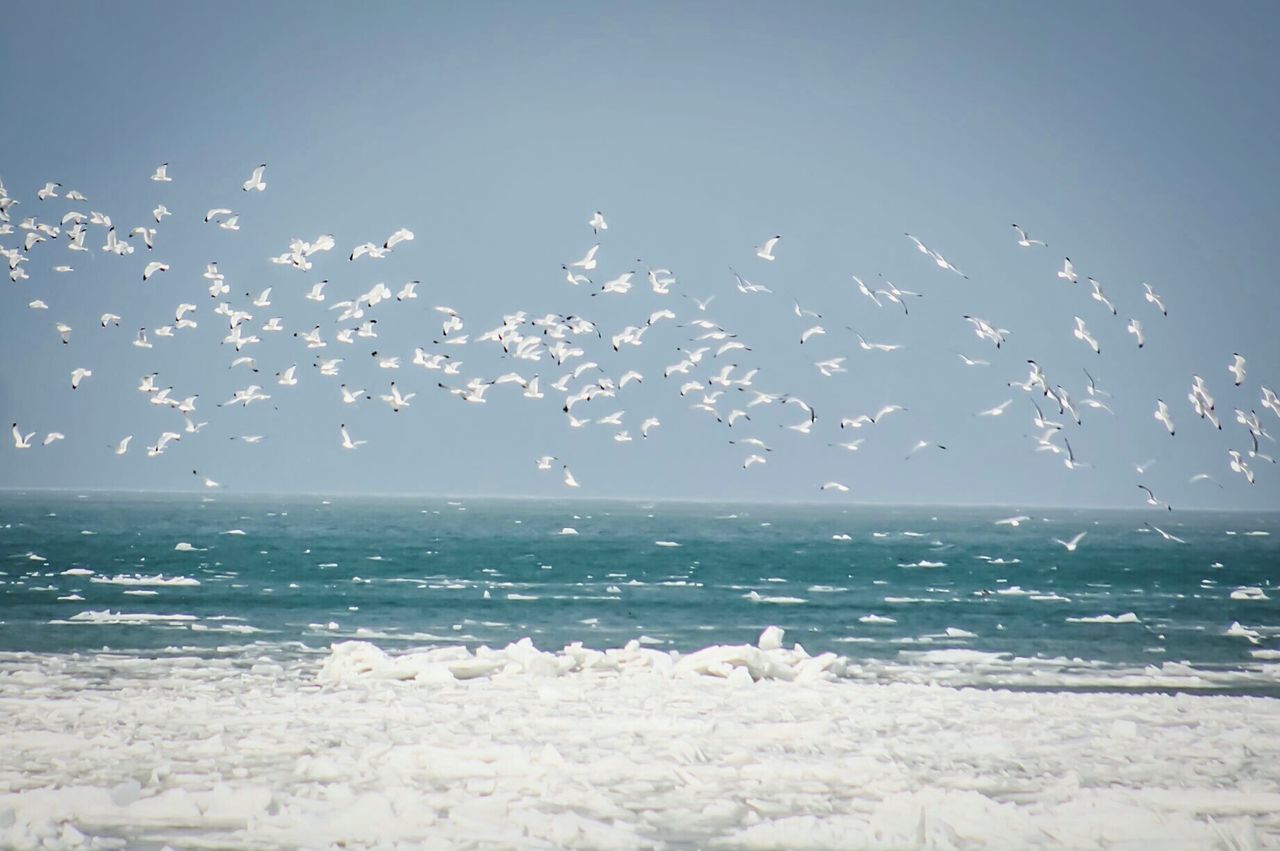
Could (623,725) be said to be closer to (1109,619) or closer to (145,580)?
(1109,619)

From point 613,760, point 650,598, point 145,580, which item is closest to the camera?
point 613,760

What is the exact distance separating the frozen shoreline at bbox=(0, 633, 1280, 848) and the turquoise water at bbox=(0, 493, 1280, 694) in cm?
682

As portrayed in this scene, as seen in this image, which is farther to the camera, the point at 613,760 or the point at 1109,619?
the point at 1109,619

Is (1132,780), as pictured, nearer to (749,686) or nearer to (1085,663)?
(749,686)

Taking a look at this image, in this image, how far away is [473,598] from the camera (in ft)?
150

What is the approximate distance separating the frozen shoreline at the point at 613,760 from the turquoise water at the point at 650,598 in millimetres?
6817

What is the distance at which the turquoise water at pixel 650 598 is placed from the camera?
3166cm

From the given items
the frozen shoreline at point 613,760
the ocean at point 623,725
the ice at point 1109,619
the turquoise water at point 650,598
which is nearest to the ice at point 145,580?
the turquoise water at point 650,598

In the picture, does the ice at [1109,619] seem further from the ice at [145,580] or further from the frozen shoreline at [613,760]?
the ice at [145,580]

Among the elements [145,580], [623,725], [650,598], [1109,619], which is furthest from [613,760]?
[145,580]

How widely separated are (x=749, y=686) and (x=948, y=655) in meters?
9.88

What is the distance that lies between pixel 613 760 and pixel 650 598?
33.0m

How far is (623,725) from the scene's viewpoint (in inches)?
673

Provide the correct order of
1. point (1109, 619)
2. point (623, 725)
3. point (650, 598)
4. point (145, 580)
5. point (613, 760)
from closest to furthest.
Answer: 1. point (613, 760)
2. point (623, 725)
3. point (1109, 619)
4. point (650, 598)
5. point (145, 580)
